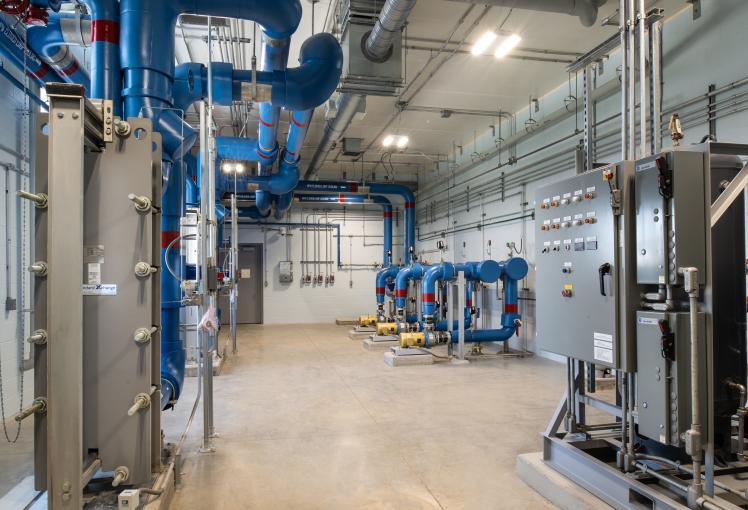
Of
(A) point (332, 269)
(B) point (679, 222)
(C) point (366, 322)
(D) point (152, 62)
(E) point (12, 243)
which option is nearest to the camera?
(B) point (679, 222)

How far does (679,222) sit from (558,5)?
3.06 m

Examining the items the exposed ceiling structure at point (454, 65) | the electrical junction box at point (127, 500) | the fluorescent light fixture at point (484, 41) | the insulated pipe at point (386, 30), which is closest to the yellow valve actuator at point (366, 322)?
the exposed ceiling structure at point (454, 65)

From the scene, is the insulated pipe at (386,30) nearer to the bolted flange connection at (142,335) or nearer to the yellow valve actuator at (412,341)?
the bolted flange connection at (142,335)

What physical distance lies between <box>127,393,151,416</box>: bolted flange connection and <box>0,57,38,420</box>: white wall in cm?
238

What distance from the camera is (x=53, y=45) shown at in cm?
392

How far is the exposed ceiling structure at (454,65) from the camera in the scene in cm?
517

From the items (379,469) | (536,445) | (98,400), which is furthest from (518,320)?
(98,400)

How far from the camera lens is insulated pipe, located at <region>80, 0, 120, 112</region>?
309 cm

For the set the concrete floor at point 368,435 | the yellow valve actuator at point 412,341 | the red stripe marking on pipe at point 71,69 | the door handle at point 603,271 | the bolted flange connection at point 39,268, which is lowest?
the concrete floor at point 368,435

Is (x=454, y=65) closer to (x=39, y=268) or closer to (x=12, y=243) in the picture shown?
(x=12, y=243)

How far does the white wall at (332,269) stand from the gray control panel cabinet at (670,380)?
1088cm

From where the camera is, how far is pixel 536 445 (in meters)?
3.65

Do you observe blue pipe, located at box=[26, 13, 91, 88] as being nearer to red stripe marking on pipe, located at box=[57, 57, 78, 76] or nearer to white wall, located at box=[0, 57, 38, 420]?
red stripe marking on pipe, located at box=[57, 57, 78, 76]

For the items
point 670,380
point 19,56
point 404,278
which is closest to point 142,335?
point 670,380
